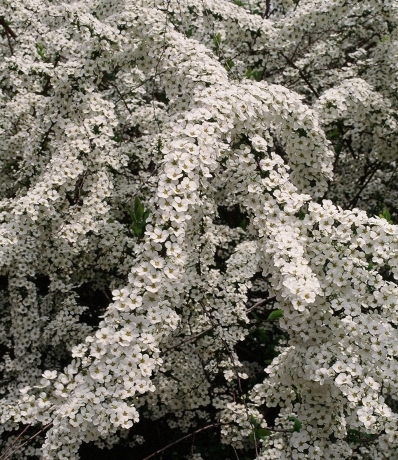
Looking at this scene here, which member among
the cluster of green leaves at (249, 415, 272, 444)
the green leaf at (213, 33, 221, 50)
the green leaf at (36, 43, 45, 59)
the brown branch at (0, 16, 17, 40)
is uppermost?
the green leaf at (213, 33, 221, 50)

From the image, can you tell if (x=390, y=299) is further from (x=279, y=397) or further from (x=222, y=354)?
(x=222, y=354)

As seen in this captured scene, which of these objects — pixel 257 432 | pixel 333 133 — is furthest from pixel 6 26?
pixel 257 432

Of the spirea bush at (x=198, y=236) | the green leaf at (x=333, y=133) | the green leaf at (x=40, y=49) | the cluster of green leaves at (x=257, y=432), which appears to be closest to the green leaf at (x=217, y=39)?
the spirea bush at (x=198, y=236)

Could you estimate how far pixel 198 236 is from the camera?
3516 millimetres

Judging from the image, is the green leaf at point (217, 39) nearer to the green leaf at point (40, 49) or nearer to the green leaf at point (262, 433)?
the green leaf at point (40, 49)

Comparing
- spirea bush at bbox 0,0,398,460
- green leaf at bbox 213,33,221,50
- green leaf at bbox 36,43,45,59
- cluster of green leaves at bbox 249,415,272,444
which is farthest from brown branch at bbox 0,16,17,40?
cluster of green leaves at bbox 249,415,272,444

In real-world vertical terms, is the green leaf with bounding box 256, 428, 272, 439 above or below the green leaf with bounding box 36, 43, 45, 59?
below

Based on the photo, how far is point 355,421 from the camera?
2.68 metres

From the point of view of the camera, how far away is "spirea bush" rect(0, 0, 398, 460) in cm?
256

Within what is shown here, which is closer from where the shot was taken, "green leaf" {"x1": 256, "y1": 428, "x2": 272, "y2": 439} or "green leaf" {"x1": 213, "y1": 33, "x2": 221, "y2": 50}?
"green leaf" {"x1": 256, "y1": 428, "x2": 272, "y2": 439}

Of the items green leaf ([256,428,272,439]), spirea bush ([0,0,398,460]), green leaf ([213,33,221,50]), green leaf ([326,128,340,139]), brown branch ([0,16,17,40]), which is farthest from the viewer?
brown branch ([0,16,17,40])

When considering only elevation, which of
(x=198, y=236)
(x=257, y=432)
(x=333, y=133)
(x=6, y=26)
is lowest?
(x=257, y=432)

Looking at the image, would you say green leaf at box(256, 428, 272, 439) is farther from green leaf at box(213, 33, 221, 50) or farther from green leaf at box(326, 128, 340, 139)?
green leaf at box(213, 33, 221, 50)

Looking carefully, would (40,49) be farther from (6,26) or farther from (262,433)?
(262,433)
